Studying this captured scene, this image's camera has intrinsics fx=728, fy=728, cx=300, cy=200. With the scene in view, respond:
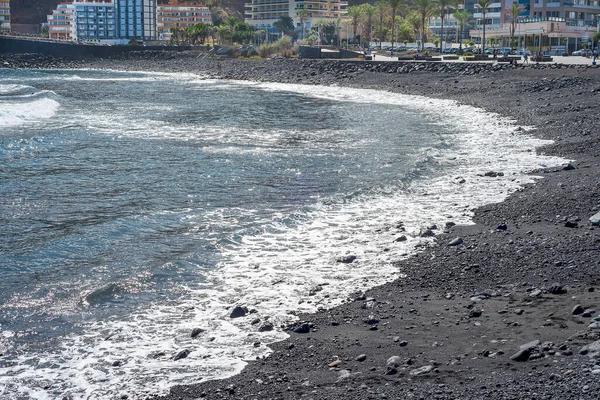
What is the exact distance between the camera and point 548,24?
96.8 metres

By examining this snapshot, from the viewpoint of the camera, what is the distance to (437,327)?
8.24 m

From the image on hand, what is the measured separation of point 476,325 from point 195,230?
633cm

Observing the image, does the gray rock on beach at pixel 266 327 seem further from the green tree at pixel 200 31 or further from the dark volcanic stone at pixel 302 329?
the green tree at pixel 200 31

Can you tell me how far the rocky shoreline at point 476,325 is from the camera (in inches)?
262

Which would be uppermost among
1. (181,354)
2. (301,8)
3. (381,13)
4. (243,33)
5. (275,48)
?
(301,8)

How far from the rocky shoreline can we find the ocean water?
18.4 inches

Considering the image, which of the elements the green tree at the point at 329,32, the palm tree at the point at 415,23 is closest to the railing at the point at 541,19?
the palm tree at the point at 415,23

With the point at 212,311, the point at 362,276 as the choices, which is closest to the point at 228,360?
the point at 212,311

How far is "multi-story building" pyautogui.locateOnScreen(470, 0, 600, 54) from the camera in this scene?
97812 mm

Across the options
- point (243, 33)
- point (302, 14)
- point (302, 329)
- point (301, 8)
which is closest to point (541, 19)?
point (243, 33)

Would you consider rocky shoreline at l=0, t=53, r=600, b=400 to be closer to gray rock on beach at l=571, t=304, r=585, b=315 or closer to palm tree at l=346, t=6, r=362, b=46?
gray rock on beach at l=571, t=304, r=585, b=315

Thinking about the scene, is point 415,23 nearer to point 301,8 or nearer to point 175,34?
point 301,8

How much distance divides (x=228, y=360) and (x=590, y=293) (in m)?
4.42

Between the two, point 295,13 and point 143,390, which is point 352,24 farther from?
point 143,390
